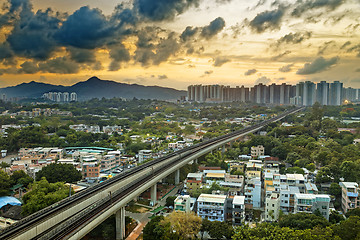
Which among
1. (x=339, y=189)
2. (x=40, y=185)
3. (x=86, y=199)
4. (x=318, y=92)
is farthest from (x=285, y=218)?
(x=318, y=92)

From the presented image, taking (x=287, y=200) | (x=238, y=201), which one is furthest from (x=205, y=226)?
(x=287, y=200)

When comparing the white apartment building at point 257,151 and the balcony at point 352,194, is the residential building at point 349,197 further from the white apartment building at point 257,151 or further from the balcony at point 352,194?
the white apartment building at point 257,151

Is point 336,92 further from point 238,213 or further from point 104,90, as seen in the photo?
point 104,90

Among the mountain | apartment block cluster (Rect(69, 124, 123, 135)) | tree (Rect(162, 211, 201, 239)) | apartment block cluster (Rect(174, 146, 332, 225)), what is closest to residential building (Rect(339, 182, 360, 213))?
apartment block cluster (Rect(174, 146, 332, 225))

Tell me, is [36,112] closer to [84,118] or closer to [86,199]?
[84,118]

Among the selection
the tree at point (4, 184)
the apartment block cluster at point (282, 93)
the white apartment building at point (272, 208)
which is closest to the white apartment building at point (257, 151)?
the white apartment building at point (272, 208)
